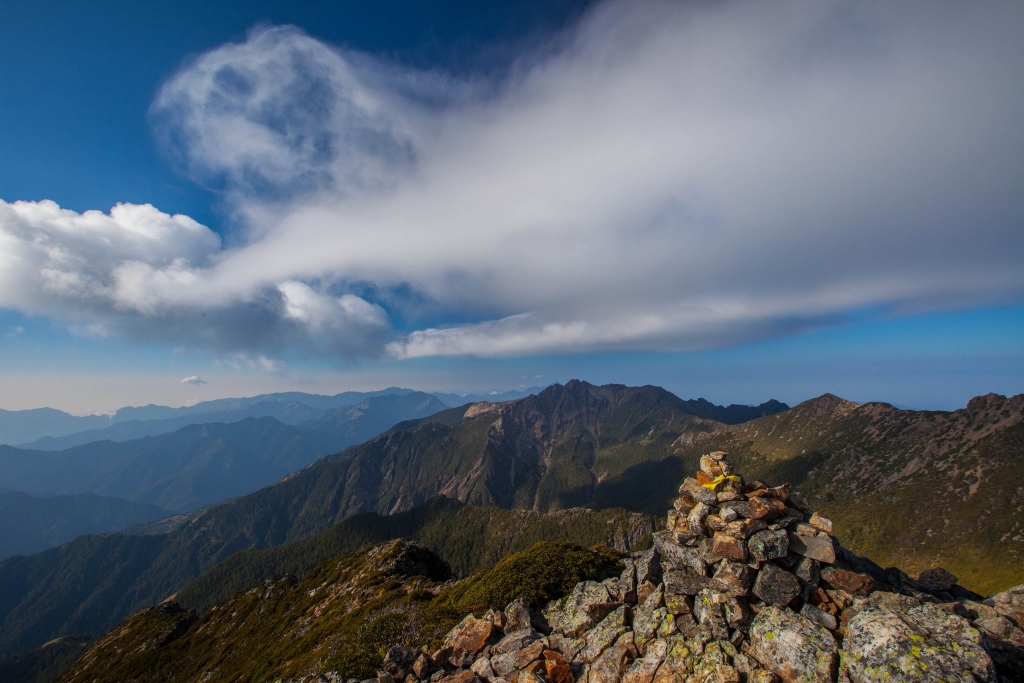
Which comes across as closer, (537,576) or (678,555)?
(678,555)

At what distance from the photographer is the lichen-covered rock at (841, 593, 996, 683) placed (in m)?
13.7

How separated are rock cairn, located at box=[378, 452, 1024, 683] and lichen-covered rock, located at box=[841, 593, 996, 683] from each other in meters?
0.04

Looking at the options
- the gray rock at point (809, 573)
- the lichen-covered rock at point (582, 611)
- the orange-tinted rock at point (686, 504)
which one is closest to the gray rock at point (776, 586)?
the gray rock at point (809, 573)

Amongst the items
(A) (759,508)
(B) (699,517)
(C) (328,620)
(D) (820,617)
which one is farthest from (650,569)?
(C) (328,620)

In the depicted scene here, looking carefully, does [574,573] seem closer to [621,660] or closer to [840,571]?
[621,660]

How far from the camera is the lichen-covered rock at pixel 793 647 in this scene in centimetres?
1544

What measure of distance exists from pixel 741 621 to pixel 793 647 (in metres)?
2.26

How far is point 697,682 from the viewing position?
16.7 meters

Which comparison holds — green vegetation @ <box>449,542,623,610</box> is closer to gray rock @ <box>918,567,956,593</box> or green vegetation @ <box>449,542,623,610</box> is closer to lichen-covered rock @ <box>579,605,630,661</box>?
lichen-covered rock @ <box>579,605,630,661</box>

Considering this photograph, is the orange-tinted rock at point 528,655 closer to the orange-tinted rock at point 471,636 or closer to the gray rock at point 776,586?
the orange-tinted rock at point 471,636

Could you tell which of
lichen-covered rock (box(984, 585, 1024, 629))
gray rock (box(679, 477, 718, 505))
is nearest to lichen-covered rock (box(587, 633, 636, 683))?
gray rock (box(679, 477, 718, 505))

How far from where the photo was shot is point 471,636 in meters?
25.1

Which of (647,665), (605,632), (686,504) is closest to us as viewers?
(647,665)

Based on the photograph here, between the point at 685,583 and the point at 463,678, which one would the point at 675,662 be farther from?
the point at 463,678
